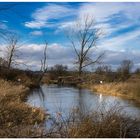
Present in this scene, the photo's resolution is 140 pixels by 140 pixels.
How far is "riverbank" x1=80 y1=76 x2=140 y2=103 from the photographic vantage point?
17.4 meters

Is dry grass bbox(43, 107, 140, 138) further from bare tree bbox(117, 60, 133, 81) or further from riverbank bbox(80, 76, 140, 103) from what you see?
bare tree bbox(117, 60, 133, 81)

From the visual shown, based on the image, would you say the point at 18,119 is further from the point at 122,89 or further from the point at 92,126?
the point at 122,89

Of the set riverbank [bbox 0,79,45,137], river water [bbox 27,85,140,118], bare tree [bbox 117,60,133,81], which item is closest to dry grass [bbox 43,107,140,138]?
river water [bbox 27,85,140,118]

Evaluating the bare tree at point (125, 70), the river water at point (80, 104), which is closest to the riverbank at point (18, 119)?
the river water at point (80, 104)

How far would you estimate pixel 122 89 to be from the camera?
19094 mm

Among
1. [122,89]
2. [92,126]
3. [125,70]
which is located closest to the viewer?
[92,126]

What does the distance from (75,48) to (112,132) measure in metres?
7.32

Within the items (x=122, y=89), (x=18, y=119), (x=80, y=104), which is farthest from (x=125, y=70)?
(x=18, y=119)

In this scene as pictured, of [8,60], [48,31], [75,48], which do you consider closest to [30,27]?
[48,31]

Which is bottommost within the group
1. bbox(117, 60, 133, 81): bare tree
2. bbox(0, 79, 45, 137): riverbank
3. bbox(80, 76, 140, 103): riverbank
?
bbox(0, 79, 45, 137): riverbank

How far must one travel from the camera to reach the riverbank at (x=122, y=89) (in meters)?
17.4

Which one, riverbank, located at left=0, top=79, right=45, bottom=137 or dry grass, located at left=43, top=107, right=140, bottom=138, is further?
dry grass, located at left=43, top=107, right=140, bottom=138

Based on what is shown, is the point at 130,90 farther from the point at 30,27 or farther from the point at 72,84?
the point at 30,27

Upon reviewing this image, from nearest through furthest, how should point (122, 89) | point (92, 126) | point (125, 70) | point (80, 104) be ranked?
point (92, 126), point (80, 104), point (125, 70), point (122, 89)
